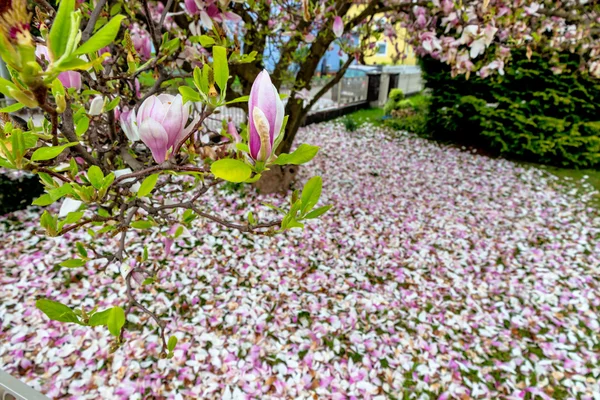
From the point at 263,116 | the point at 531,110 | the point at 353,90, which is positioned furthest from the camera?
the point at 353,90

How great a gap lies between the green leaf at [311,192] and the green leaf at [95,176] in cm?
47

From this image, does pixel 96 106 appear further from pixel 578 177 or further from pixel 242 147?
pixel 578 177

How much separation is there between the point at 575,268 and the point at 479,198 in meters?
1.80

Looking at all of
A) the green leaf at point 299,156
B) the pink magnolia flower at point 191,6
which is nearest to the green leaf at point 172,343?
the green leaf at point 299,156

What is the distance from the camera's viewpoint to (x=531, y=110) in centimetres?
703

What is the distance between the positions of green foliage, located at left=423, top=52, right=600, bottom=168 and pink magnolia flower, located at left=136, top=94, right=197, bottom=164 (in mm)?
7479

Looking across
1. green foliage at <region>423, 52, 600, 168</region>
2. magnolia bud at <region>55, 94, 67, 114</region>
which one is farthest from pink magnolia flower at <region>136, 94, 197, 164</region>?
green foliage at <region>423, 52, 600, 168</region>

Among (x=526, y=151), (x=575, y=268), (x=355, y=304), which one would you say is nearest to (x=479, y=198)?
(x=575, y=268)

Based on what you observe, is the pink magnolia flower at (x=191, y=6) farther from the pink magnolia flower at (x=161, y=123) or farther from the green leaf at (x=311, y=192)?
the green leaf at (x=311, y=192)

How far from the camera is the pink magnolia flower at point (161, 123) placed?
67cm

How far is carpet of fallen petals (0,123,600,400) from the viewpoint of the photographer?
92.1 inches

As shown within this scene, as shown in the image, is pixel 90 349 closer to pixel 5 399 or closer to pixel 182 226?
pixel 5 399

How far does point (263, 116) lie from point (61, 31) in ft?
0.92

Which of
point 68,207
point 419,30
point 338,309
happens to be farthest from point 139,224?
point 419,30
